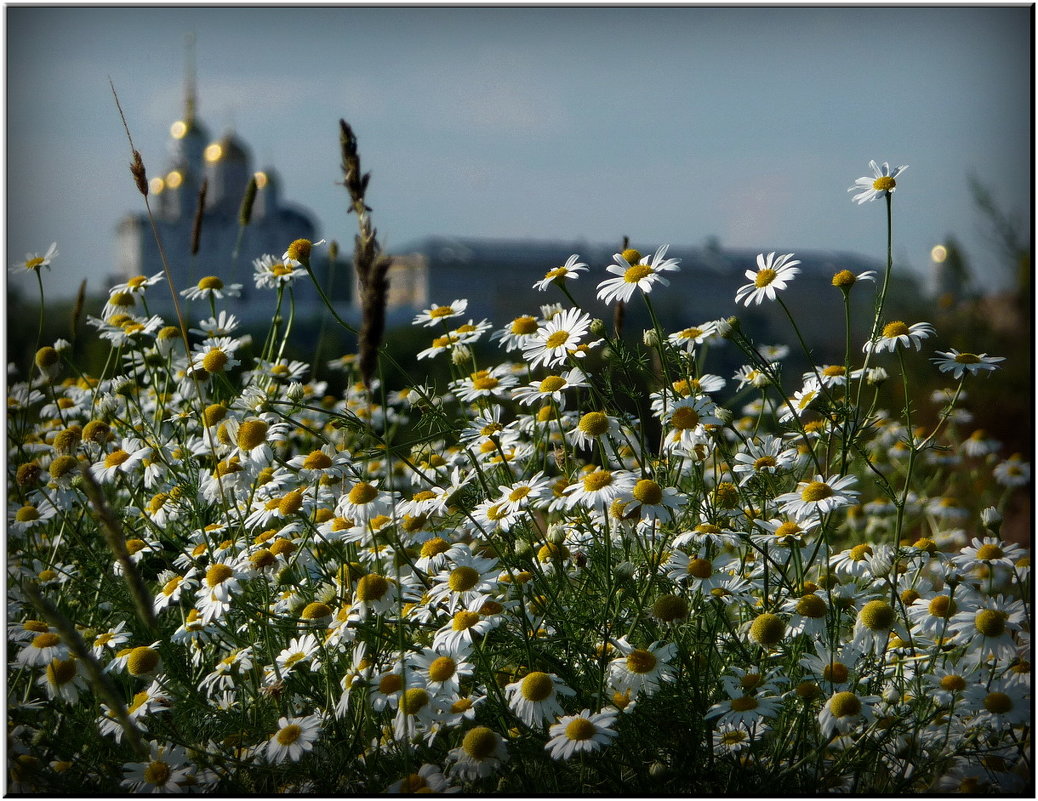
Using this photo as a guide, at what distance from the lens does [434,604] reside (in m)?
1.94

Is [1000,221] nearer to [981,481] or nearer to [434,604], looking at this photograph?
[981,481]

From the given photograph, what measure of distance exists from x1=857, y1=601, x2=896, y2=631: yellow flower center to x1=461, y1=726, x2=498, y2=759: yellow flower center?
2.50 ft

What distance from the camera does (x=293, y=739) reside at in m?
1.82

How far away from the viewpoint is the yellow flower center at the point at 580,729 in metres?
1.65

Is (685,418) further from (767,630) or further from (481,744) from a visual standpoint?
(481,744)

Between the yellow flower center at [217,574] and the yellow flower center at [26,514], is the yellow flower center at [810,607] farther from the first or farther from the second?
the yellow flower center at [26,514]

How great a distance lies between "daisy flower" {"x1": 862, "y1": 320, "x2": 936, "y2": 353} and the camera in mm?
2010

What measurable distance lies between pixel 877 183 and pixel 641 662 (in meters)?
1.12

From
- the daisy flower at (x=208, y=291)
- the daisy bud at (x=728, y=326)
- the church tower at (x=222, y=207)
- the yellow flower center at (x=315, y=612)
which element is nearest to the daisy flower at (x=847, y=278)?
the daisy bud at (x=728, y=326)

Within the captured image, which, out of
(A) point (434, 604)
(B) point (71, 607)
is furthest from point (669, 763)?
(B) point (71, 607)

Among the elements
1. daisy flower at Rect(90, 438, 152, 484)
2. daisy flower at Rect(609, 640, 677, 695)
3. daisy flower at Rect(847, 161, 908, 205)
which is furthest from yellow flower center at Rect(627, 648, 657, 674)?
daisy flower at Rect(90, 438, 152, 484)

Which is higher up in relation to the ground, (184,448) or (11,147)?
(11,147)

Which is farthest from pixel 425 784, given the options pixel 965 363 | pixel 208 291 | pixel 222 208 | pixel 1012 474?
pixel 222 208

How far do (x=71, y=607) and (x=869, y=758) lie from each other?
6.69 feet
